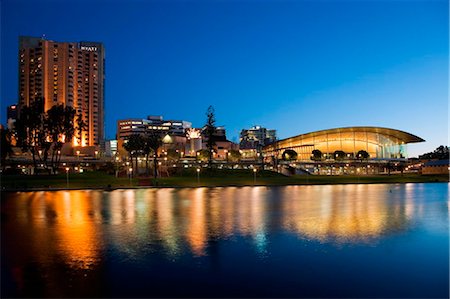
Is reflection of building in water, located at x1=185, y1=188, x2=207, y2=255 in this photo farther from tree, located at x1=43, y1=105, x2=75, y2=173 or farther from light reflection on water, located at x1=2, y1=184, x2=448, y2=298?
tree, located at x1=43, y1=105, x2=75, y2=173

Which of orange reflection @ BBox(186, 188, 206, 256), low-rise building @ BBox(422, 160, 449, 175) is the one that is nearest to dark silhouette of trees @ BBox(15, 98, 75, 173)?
orange reflection @ BBox(186, 188, 206, 256)

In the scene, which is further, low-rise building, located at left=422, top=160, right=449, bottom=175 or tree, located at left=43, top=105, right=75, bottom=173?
low-rise building, located at left=422, top=160, right=449, bottom=175

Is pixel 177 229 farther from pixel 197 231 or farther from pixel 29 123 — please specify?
pixel 29 123

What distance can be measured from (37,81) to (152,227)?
19679 centimetres

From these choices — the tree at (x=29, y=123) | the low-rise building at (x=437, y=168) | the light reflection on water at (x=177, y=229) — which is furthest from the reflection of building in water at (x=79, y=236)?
the low-rise building at (x=437, y=168)

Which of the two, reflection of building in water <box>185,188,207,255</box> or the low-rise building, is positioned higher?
the low-rise building

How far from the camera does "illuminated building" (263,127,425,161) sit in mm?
155250

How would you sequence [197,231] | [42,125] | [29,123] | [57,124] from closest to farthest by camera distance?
[197,231], [29,123], [57,124], [42,125]

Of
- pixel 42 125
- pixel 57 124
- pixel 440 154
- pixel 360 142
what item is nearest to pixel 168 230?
pixel 57 124

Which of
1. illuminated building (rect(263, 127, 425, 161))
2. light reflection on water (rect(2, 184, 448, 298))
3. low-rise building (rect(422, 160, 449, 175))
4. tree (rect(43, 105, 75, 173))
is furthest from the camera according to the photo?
illuminated building (rect(263, 127, 425, 161))

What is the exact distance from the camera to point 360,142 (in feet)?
520

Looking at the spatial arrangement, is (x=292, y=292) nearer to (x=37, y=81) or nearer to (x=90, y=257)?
(x=90, y=257)

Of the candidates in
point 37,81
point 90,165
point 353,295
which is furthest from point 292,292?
point 37,81

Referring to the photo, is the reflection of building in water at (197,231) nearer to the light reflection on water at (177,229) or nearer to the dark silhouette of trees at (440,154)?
→ the light reflection on water at (177,229)
